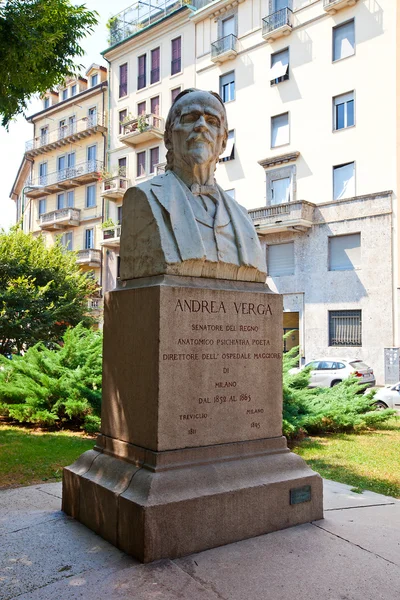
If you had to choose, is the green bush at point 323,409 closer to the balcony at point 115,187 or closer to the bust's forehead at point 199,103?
the bust's forehead at point 199,103

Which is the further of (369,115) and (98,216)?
(98,216)

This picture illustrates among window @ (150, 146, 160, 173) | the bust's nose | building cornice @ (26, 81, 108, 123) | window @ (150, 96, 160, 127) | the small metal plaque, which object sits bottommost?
the small metal plaque

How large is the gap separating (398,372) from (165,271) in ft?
62.4

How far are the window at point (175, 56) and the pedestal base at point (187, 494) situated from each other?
32.0 meters

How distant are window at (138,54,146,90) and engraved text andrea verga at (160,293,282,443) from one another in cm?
3395

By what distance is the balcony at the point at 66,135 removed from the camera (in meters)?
39.1

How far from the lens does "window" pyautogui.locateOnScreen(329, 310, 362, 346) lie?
2336 cm

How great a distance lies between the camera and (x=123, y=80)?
36969mm

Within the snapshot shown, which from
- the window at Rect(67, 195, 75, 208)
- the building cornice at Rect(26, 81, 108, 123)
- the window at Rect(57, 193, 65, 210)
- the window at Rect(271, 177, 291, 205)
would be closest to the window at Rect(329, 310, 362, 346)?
the window at Rect(271, 177, 291, 205)

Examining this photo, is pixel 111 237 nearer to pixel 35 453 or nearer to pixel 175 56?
pixel 175 56

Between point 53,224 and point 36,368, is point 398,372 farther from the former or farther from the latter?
point 53,224

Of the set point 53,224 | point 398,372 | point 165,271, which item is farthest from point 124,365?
point 53,224

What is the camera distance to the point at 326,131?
25047 mm

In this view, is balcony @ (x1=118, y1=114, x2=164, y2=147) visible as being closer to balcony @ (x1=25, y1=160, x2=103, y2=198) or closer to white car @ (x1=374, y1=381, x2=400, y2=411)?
balcony @ (x1=25, y1=160, x2=103, y2=198)
